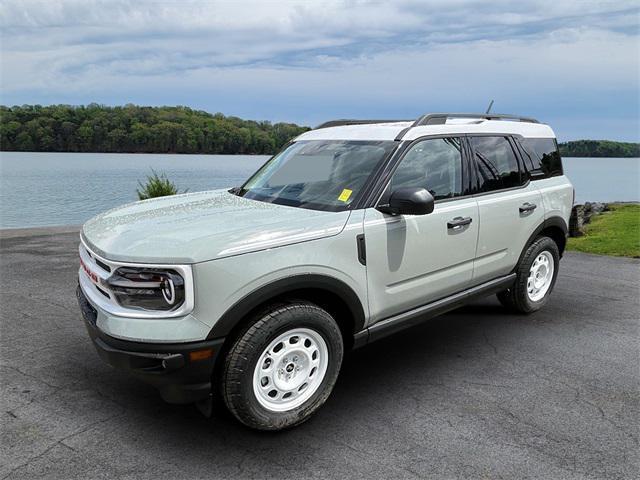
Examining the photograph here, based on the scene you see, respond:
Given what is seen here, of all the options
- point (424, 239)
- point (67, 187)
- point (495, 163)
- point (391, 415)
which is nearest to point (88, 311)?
point (391, 415)

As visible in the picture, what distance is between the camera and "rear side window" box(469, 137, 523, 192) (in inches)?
180

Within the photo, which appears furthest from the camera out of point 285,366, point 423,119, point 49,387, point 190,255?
point 423,119

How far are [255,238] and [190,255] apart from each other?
0.40 metres

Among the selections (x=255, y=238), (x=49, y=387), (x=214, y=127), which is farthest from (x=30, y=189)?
(x=255, y=238)

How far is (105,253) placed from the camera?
9.70 ft

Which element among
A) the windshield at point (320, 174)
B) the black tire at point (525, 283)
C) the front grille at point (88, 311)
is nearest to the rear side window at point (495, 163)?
the black tire at point (525, 283)

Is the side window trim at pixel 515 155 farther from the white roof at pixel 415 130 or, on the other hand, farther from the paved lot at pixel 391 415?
the paved lot at pixel 391 415

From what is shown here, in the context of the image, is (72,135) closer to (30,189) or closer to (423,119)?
(30,189)

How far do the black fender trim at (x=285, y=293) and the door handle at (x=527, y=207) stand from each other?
2.25 meters

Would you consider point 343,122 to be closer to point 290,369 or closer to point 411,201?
point 411,201

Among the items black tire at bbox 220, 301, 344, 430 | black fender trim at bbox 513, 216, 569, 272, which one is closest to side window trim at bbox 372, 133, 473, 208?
black tire at bbox 220, 301, 344, 430

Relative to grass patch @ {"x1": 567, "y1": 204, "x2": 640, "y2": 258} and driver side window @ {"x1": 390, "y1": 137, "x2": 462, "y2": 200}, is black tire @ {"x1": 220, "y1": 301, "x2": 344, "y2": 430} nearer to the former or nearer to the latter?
driver side window @ {"x1": 390, "y1": 137, "x2": 462, "y2": 200}

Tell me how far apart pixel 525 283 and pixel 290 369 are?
305cm

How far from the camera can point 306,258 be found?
3150 mm
